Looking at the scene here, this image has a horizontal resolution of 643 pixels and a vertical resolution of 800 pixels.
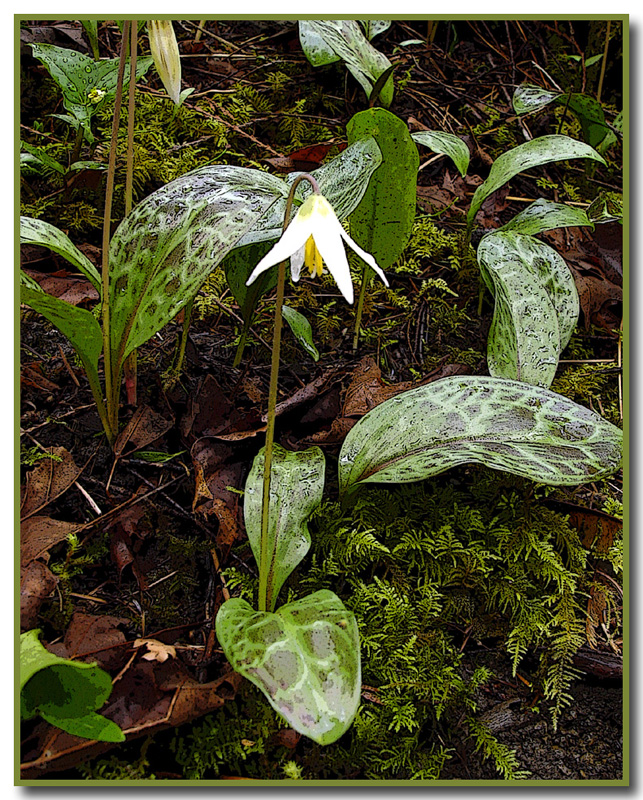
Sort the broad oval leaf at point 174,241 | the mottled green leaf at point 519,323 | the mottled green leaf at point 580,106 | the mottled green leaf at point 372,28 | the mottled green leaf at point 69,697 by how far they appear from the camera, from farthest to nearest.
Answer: the mottled green leaf at point 372,28, the mottled green leaf at point 580,106, the mottled green leaf at point 519,323, the broad oval leaf at point 174,241, the mottled green leaf at point 69,697

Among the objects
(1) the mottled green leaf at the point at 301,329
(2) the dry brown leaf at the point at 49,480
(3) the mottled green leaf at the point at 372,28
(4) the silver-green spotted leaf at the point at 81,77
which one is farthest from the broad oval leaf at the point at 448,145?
(2) the dry brown leaf at the point at 49,480

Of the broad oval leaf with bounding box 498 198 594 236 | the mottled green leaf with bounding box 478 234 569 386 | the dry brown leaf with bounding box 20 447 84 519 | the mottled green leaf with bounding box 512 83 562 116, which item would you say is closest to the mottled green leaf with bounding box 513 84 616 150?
the mottled green leaf with bounding box 512 83 562 116

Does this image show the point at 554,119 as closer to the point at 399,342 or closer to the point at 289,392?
the point at 399,342

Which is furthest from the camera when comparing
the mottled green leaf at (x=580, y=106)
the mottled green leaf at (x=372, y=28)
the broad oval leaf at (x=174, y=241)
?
the mottled green leaf at (x=372, y=28)

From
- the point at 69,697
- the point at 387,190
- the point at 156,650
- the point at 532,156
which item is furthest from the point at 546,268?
the point at 69,697

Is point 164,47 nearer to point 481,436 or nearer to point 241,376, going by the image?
point 241,376

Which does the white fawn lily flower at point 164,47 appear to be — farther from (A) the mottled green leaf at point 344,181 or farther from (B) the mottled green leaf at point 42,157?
(B) the mottled green leaf at point 42,157
